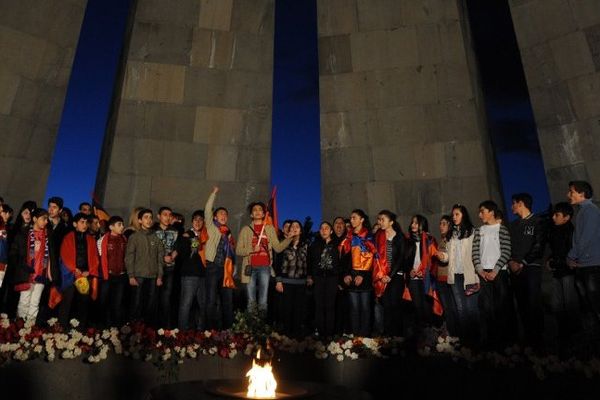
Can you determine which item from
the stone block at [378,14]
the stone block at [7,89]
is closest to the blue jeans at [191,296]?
the stone block at [7,89]

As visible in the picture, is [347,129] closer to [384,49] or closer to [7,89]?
[384,49]

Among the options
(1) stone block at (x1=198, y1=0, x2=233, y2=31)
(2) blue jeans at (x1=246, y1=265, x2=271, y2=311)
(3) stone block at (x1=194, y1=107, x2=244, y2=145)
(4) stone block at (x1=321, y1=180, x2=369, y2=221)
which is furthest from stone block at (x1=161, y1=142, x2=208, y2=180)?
(2) blue jeans at (x1=246, y1=265, x2=271, y2=311)

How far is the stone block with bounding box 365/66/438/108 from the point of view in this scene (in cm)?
1241

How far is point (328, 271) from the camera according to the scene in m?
8.80

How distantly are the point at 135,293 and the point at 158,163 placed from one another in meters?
4.30

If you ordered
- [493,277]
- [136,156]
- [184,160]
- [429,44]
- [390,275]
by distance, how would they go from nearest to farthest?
1. [493,277]
2. [390,275]
3. [136,156]
4. [184,160]
5. [429,44]

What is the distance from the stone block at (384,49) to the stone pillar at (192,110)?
2.08 m

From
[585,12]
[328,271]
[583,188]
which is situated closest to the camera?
[583,188]

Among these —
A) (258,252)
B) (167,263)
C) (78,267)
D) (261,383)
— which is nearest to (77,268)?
(78,267)

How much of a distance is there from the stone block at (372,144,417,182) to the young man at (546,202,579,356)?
189 inches

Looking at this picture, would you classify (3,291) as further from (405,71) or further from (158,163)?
(405,71)

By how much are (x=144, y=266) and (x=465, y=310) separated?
4684mm

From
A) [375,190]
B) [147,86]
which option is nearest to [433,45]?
[375,190]

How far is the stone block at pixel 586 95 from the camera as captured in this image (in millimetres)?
10531
